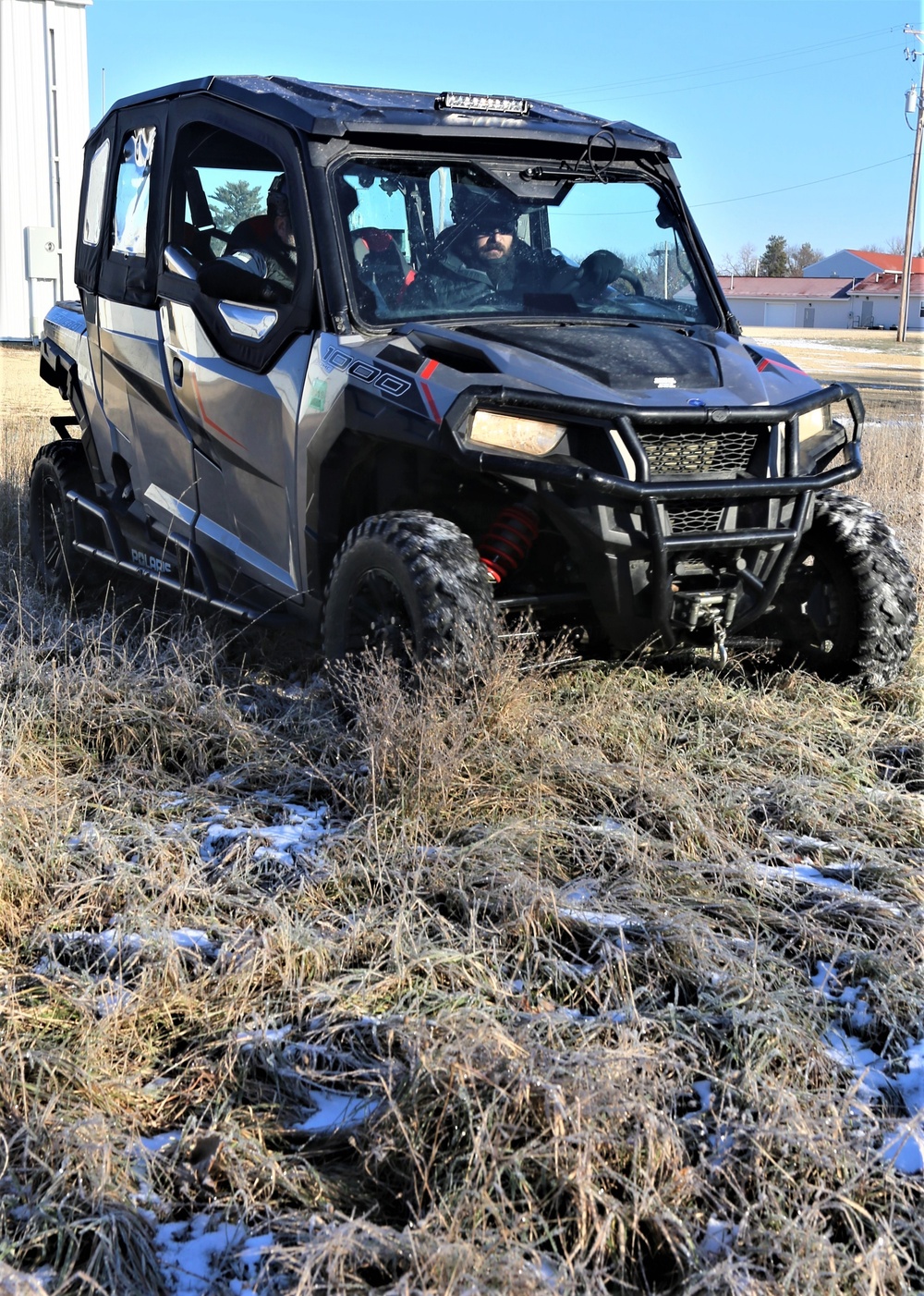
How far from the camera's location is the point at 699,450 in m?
4.38

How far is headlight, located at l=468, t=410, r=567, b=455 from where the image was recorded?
4172mm

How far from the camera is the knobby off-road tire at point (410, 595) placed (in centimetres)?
416

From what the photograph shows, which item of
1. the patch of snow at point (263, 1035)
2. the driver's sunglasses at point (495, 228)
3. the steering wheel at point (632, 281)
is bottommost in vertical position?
the patch of snow at point (263, 1035)

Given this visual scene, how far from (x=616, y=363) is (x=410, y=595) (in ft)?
3.54

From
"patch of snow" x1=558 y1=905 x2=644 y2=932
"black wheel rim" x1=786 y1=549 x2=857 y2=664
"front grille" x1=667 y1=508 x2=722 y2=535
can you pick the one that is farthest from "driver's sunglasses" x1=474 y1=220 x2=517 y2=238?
"patch of snow" x1=558 y1=905 x2=644 y2=932

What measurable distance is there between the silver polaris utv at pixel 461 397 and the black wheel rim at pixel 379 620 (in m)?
0.01

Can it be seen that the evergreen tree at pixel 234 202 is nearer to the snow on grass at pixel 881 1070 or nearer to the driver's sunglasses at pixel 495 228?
the driver's sunglasses at pixel 495 228

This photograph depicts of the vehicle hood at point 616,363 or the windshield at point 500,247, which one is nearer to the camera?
the vehicle hood at point 616,363

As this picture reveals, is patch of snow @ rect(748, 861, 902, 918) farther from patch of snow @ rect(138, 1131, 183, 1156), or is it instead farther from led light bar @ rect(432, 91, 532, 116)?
led light bar @ rect(432, 91, 532, 116)

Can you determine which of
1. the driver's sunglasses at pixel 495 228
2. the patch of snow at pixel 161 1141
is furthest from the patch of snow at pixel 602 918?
the driver's sunglasses at pixel 495 228

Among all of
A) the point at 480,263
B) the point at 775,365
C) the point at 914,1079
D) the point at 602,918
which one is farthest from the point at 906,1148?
the point at 480,263

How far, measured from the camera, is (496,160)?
5020 mm

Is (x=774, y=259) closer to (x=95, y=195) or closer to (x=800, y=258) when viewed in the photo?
(x=800, y=258)

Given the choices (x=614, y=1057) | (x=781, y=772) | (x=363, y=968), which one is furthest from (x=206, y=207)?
(x=614, y=1057)
